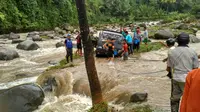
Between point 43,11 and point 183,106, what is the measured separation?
43281 mm

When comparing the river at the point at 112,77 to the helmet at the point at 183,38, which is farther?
the river at the point at 112,77

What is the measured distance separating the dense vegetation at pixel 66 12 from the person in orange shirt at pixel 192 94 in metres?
32.8

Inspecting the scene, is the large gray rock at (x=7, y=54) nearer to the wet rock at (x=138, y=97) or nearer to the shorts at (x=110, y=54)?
the shorts at (x=110, y=54)

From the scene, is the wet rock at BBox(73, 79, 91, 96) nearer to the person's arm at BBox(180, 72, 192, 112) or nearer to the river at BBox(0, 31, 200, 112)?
the river at BBox(0, 31, 200, 112)

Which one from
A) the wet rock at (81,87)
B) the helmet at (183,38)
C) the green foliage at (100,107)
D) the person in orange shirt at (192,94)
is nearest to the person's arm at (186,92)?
the person in orange shirt at (192,94)

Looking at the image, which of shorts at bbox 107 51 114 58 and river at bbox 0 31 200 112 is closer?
river at bbox 0 31 200 112

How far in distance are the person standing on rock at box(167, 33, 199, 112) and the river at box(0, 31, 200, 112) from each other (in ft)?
8.86

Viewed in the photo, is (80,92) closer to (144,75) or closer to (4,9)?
(144,75)

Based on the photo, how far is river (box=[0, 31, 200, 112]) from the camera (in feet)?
29.6

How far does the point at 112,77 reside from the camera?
39.4 feet

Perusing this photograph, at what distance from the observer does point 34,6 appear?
41.4 metres

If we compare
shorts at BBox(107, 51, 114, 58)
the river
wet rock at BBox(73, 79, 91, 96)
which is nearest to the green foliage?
the river

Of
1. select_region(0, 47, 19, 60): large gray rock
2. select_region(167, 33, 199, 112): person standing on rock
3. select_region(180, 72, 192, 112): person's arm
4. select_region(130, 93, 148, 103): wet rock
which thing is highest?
select_region(180, 72, 192, 112): person's arm

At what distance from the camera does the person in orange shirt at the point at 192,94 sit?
1.71 metres
